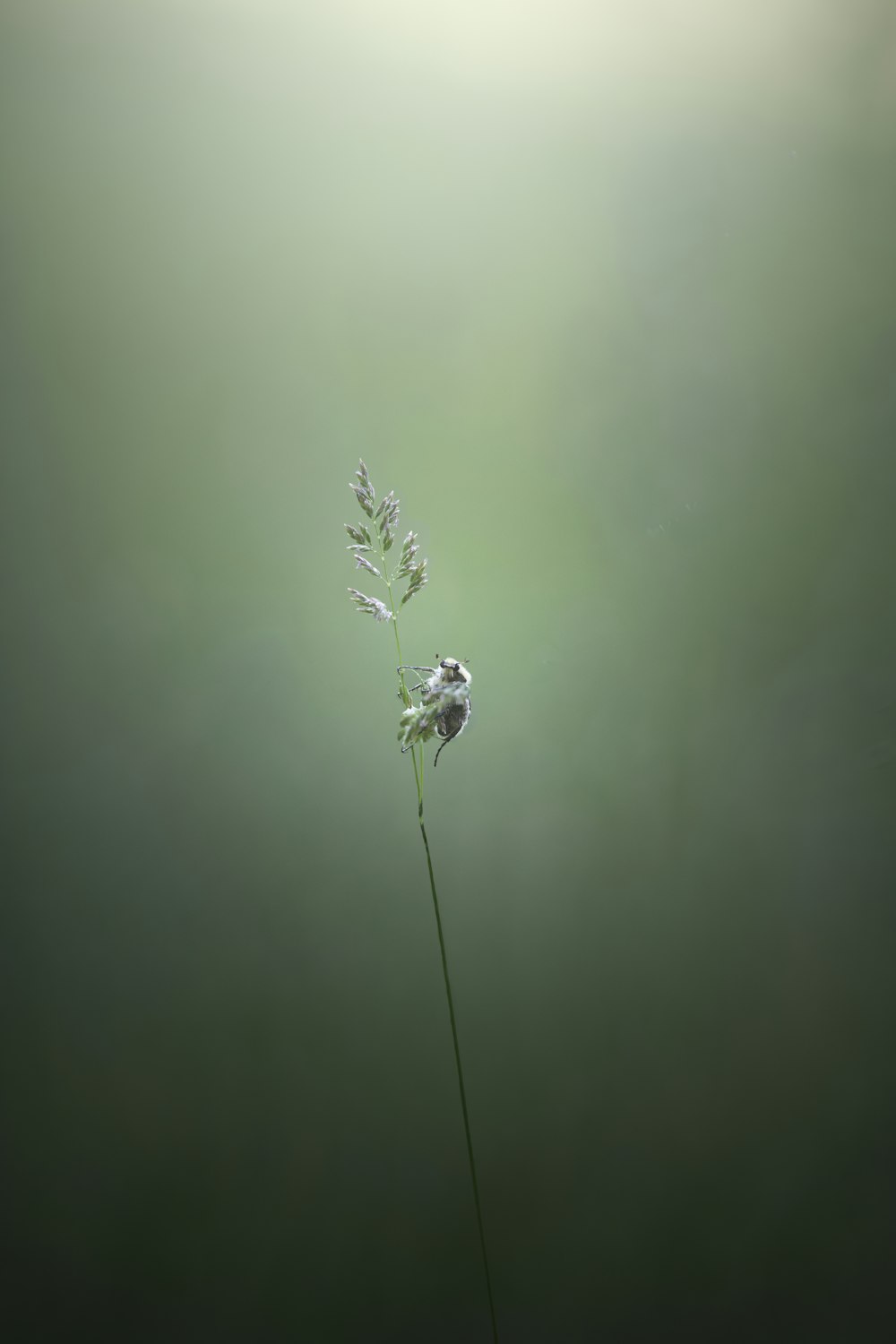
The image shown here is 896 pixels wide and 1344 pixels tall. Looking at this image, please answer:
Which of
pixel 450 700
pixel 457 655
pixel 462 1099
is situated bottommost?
pixel 462 1099

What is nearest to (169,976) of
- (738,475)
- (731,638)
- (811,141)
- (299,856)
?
(299,856)

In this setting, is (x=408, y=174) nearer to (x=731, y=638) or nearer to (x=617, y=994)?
(x=731, y=638)

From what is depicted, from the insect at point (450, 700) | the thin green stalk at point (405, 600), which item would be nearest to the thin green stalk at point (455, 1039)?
the thin green stalk at point (405, 600)

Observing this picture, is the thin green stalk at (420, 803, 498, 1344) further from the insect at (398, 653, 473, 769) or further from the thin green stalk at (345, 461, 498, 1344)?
the insect at (398, 653, 473, 769)

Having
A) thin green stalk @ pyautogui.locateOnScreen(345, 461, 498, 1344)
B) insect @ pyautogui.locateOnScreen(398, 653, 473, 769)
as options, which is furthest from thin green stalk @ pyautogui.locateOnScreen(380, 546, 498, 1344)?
insect @ pyautogui.locateOnScreen(398, 653, 473, 769)

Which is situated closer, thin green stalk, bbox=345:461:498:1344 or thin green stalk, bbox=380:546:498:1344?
thin green stalk, bbox=345:461:498:1344

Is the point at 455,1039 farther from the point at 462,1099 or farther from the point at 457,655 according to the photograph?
the point at 457,655

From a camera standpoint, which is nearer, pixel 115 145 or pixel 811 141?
pixel 115 145

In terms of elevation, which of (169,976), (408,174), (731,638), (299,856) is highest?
(408,174)

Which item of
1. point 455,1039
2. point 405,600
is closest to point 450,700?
point 405,600
